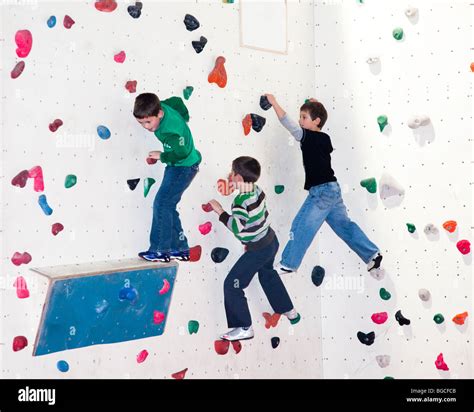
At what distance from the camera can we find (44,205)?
312 cm

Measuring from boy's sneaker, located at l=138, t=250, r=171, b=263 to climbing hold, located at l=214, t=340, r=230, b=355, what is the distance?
0.68m

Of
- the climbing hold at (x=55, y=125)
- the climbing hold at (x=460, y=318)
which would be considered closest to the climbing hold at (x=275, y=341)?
the climbing hold at (x=460, y=318)

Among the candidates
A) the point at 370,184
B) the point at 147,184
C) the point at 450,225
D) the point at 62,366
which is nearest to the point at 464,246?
the point at 450,225

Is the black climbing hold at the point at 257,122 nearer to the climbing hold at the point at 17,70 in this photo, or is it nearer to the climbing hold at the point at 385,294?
the climbing hold at the point at 385,294

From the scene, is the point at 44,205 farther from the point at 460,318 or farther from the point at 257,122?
the point at 460,318

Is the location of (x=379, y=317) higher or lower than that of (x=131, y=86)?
lower

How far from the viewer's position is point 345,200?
13.6ft

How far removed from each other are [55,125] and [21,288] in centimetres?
77

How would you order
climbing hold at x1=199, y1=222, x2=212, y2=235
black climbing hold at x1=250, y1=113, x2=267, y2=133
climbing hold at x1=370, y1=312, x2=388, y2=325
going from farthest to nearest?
climbing hold at x1=370, y1=312, x2=388, y2=325, black climbing hold at x1=250, y1=113, x2=267, y2=133, climbing hold at x1=199, y1=222, x2=212, y2=235

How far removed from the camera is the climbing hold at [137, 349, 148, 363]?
3.43 metres

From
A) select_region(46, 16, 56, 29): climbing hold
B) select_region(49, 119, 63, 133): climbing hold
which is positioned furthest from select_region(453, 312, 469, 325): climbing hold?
select_region(46, 16, 56, 29): climbing hold

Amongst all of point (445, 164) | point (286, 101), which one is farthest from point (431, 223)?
point (286, 101)

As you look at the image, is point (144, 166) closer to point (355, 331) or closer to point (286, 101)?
point (286, 101)

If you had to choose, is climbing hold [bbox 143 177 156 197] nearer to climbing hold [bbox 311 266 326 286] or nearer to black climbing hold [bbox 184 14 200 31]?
black climbing hold [bbox 184 14 200 31]
